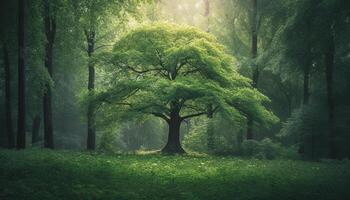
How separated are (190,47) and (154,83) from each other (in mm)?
2905

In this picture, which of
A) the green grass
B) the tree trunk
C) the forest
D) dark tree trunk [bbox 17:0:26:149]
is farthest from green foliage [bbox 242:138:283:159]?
dark tree trunk [bbox 17:0:26:149]

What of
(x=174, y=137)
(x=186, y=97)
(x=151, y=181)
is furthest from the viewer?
(x=174, y=137)

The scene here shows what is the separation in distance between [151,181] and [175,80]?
952 centimetres

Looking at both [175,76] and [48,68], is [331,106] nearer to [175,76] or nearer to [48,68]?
[175,76]

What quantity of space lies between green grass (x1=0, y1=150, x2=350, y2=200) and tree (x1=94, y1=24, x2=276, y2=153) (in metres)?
6.03

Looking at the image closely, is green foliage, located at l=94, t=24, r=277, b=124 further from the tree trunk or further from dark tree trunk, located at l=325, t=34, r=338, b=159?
dark tree trunk, located at l=325, t=34, r=338, b=159

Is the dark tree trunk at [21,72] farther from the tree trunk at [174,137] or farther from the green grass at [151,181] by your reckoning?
the tree trunk at [174,137]

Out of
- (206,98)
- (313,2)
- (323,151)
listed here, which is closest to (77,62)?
(206,98)

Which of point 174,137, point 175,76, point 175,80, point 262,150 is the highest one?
point 175,76

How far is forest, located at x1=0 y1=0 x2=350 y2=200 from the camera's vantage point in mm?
12430

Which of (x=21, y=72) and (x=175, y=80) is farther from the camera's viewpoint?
(x=175, y=80)

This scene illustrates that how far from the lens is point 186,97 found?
21031 mm

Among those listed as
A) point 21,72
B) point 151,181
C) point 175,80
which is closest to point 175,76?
point 175,80

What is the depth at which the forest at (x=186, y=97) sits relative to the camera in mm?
12430
